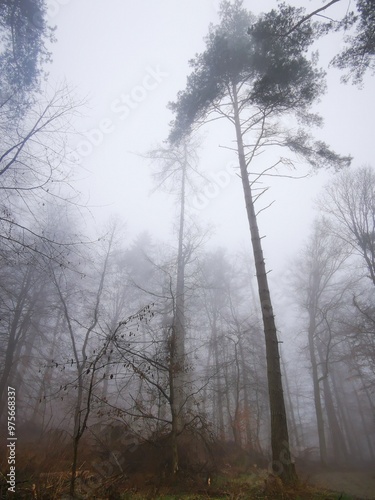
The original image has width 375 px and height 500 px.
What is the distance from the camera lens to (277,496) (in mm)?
4852

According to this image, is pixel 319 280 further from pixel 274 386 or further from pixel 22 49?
pixel 22 49

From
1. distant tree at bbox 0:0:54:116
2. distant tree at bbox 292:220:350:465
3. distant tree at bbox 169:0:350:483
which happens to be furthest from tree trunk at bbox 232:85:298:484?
distant tree at bbox 292:220:350:465

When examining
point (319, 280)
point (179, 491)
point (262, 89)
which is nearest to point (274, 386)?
point (179, 491)

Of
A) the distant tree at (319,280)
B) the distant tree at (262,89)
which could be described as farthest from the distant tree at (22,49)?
the distant tree at (319,280)

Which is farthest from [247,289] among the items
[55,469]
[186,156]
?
[55,469]

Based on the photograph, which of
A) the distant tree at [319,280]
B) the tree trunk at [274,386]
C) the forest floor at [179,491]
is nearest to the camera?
the forest floor at [179,491]

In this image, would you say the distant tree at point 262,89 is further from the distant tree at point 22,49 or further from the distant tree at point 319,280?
the distant tree at point 319,280

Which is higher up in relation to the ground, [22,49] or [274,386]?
[22,49]

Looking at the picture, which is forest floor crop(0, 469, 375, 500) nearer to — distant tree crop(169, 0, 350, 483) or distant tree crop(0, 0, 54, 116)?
distant tree crop(169, 0, 350, 483)

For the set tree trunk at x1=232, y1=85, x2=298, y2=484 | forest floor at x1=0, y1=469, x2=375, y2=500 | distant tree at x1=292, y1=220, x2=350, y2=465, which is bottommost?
forest floor at x1=0, y1=469, x2=375, y2=500

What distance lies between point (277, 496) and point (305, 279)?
53.0 feet

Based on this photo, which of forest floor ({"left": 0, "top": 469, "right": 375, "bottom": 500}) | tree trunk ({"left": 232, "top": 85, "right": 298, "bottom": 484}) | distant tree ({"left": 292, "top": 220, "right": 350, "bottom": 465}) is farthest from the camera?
distant tree ({"left": 292, "top": 220, "right": 350, "bottom": 465})

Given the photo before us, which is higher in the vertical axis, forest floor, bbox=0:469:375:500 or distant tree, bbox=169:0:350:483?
distant tree, bbox=169:0:350:483

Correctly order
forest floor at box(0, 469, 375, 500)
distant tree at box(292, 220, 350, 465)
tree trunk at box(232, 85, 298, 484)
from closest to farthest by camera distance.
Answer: forest floor at box(0, 469, 375, 500), tree trunk at box(232, 85, 298, 484), distant tree at box(292, 220, 350, 465)
